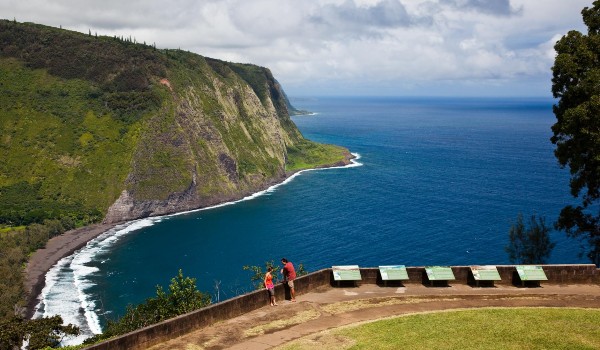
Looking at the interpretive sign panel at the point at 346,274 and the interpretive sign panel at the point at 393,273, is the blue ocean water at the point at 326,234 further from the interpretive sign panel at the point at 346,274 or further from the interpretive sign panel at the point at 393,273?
the interpretive sign panel at the point at 393,273

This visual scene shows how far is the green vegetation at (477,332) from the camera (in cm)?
2070

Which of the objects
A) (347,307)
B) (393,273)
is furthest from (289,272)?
(393,273)

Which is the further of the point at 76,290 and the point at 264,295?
the point at 76,290

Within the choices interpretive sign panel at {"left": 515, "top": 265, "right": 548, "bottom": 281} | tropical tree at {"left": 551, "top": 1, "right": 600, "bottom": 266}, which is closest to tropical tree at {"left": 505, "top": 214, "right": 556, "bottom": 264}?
tropical tree at {"left": 551, "top": 1, "right": 600, "bottom": 266}

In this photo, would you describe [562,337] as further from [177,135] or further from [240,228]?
[177,135]

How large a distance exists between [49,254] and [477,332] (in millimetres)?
112421

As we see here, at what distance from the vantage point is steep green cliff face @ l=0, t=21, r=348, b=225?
482 ft

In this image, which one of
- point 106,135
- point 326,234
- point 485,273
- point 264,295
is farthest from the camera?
point 106,135

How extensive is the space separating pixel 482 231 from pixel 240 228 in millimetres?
56135

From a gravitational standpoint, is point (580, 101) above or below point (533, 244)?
above

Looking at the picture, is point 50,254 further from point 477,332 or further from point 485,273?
point 477,332

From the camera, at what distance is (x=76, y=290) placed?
93938 mm

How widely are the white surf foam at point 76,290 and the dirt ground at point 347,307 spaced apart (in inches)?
2163

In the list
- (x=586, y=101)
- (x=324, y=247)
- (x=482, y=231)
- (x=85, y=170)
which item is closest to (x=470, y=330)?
(x=586, y=101)
